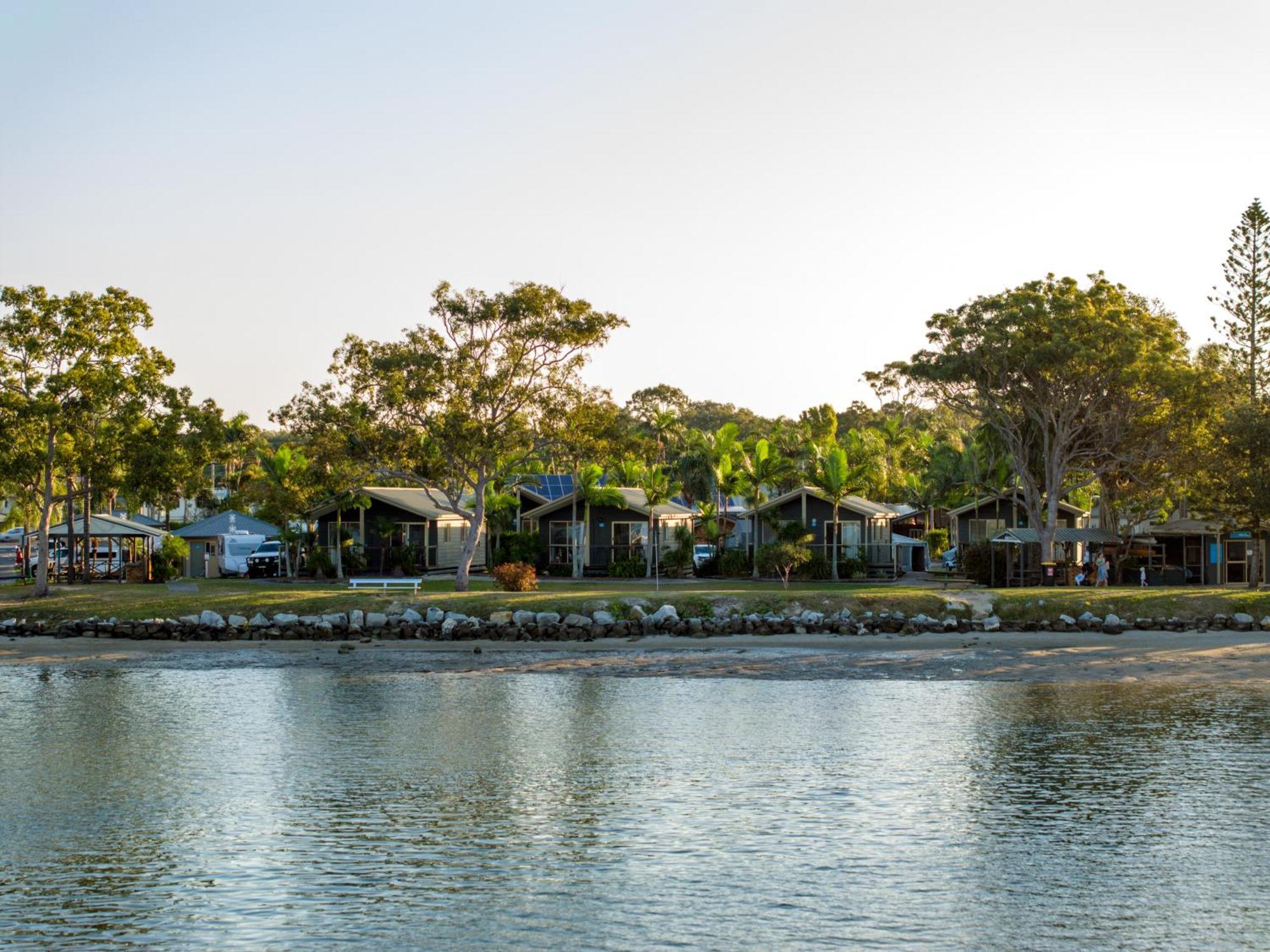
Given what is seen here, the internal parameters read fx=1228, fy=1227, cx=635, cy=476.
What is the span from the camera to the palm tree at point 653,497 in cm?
5112

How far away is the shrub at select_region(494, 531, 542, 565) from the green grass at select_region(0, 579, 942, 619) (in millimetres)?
11707

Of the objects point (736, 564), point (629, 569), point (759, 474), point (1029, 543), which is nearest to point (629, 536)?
point (629, 569)

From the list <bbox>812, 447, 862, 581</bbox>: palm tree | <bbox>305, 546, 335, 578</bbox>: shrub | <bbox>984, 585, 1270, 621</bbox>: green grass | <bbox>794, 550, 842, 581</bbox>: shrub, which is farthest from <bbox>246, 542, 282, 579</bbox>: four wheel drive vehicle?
<bbox>984, 585, 1270, 621</bbox>: green grass

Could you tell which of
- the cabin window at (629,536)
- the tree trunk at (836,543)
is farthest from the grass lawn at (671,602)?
the cabin window at (629,536)

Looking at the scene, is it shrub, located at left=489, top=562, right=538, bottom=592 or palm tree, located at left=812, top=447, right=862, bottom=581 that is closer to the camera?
shrub, located at left=489, top=562, right=538, bottom=592

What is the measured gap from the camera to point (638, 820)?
52.6 feet

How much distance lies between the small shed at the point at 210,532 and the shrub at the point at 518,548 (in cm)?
987

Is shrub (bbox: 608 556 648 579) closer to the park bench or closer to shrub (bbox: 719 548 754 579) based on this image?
shrub (bbox: 719 548 754 579)

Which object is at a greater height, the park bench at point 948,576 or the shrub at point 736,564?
the shrub at point 736,564

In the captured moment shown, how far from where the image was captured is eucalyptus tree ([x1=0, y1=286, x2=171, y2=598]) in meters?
38.4

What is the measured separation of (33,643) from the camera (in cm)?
3550

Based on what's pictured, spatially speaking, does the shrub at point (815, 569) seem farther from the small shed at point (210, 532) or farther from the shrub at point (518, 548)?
the small shed at point (210, 532)

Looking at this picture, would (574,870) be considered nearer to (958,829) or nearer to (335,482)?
(958,829)

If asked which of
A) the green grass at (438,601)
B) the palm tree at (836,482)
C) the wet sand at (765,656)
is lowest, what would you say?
the wet sand at (765,656)
